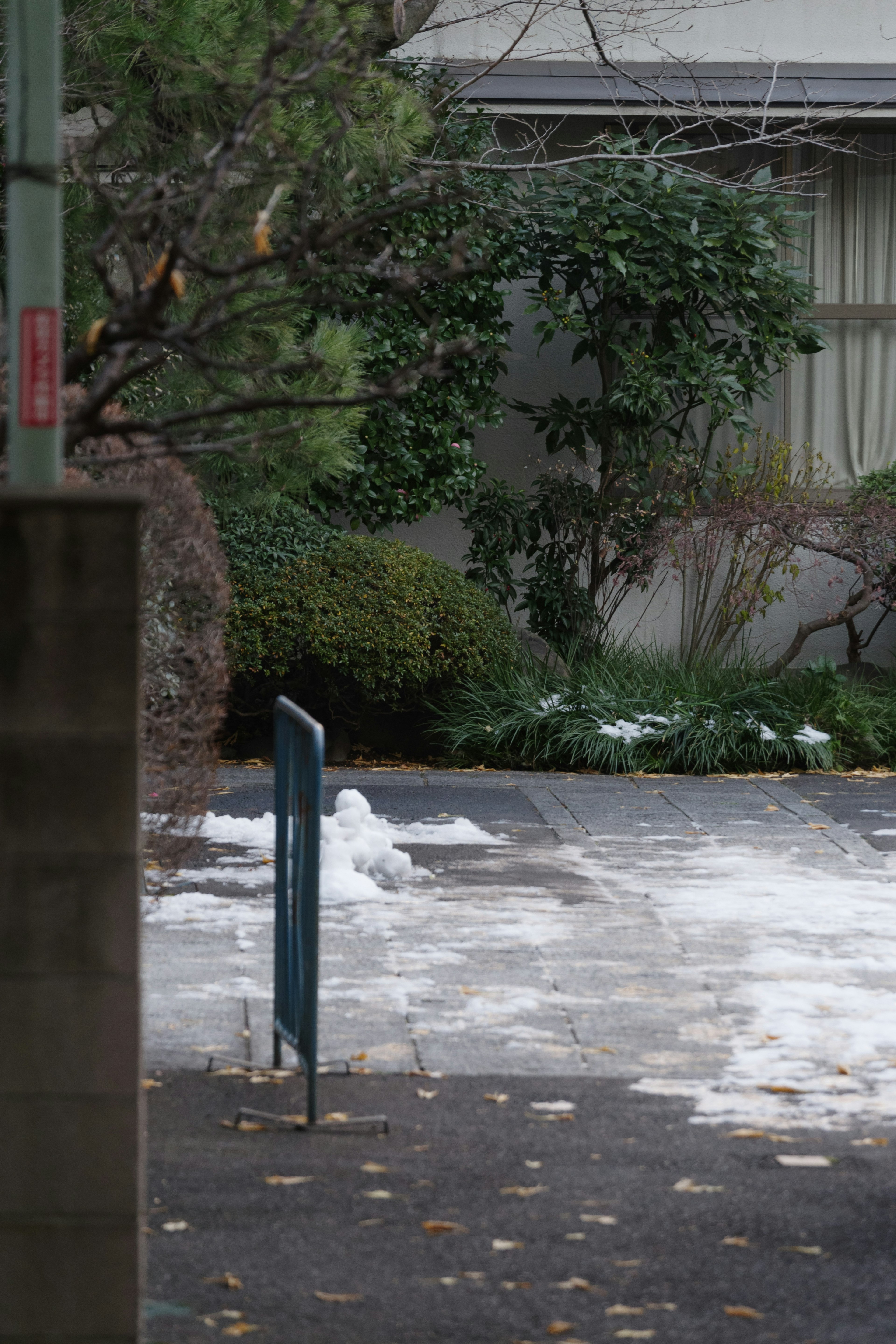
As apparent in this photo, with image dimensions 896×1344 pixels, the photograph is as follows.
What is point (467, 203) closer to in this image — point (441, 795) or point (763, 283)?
point (763, 283)

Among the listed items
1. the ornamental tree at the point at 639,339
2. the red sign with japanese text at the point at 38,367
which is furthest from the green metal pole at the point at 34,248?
the ornamental tree at the point at 639,339

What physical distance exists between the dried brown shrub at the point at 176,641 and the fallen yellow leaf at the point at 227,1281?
2.37 metres

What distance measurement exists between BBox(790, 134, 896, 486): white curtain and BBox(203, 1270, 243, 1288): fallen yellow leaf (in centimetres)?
1136

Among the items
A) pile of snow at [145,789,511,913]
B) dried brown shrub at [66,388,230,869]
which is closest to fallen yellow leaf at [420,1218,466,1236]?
dried brown shrub at [66,388,230,869]

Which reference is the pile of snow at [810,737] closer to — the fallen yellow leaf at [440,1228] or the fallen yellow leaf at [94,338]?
the fallen yellow leaf at [440,1228]

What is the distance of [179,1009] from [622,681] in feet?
21.3

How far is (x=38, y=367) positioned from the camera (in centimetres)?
266

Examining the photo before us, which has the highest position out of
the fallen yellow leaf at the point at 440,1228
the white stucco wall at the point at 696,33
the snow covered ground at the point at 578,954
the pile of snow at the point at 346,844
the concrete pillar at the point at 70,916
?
the white stucco wall at the point at 696,33

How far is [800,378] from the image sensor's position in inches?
536

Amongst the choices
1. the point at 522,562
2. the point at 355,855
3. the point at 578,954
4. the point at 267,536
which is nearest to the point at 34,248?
the point at 578,954

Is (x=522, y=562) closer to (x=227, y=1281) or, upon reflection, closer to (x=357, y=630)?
(x=357, y=630)

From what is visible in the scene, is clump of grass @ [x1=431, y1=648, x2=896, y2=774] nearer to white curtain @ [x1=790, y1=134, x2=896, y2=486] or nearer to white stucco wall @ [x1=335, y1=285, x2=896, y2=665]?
white stucco wall @ [x1=335, y1=285, x2=896, y2=665]

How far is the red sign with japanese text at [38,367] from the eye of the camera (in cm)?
266

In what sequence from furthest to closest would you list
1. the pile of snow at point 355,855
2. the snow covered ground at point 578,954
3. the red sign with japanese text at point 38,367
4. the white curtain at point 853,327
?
the white curtain at point 853,327
the pile of snow at point 355,855
the snow covered ground at point 578,954
the red sign with japanese text at point 38,367
